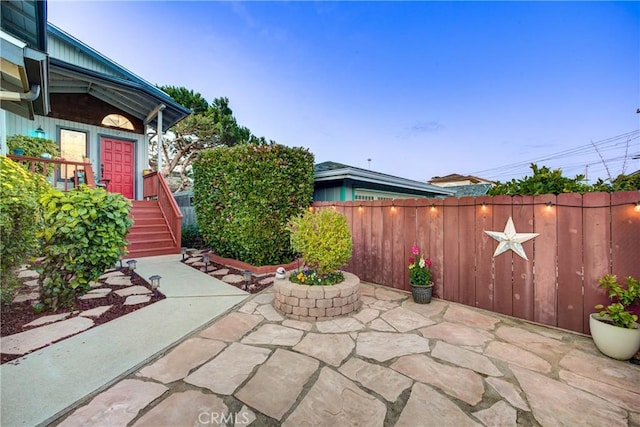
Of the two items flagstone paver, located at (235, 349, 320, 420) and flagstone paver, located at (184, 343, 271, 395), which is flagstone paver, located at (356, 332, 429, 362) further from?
flagstone paver, located at (184, 343, 271, 395)

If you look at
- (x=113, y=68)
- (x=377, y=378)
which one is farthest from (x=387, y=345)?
(x=113, y=68)

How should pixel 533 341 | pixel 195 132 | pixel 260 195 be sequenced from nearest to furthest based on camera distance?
pixel 533 341, pixel 260 195, pixel 195 132

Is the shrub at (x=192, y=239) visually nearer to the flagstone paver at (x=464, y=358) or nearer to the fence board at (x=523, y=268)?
the flagstone paver at (x=464, y=358)

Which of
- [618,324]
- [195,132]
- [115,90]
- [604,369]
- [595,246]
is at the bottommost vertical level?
[604,369]

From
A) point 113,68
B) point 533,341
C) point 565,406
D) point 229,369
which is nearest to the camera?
point 565,406

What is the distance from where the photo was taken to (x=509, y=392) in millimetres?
1913

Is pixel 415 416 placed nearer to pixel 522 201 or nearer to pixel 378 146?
pixel 522 201

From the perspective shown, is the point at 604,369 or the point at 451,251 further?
the point at 451,251

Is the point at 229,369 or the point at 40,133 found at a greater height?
the point at 40,133

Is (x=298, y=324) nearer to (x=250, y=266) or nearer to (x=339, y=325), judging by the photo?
(x=339, y=325)

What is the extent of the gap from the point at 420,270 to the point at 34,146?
970cm

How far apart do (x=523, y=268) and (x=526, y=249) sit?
246 mm

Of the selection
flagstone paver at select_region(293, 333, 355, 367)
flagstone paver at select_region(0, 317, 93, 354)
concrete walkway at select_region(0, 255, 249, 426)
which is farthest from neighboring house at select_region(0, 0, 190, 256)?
flagstone paver at select_region(293, 333, 355, 367)

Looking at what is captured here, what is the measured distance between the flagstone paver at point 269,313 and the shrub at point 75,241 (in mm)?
2023
